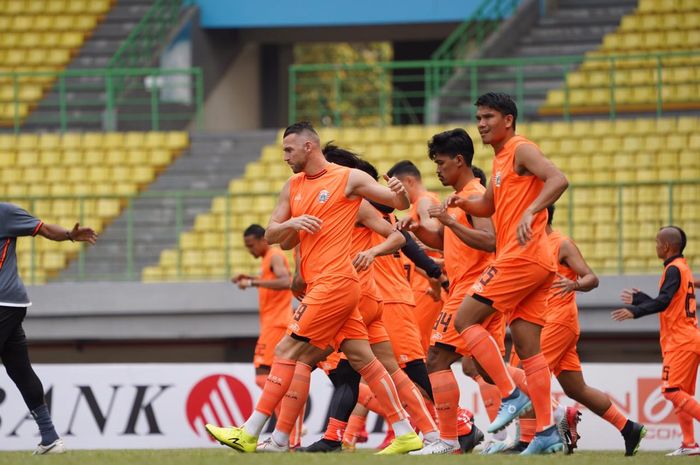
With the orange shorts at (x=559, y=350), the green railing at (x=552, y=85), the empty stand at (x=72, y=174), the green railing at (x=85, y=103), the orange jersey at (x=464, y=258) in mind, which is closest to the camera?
the orange jersey at (x=464, y=258)

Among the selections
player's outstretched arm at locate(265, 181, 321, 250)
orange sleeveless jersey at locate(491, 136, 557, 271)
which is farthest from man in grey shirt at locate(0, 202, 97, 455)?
orange sleeveless jersey at locate(491, 136, 557, 271)

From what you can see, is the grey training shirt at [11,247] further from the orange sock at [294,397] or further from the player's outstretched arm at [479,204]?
the player's outstretched arm at [479,204]

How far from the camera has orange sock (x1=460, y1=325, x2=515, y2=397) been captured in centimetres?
879

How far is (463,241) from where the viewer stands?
9273 mm

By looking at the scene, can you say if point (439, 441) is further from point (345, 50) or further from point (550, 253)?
point (345, 50)

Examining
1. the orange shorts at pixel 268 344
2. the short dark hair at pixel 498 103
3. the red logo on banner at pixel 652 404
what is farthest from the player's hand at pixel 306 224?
the red logo on banner at pixel 652 404

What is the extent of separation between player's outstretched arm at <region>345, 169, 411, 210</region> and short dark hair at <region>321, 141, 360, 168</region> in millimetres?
1140

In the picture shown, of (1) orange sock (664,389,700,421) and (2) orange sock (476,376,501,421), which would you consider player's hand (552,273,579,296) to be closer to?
(2) orange sock (476,376,501,421)

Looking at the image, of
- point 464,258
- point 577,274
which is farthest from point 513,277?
point 577,274

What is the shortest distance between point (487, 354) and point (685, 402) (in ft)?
10.3

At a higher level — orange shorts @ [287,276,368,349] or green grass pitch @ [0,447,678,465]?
orange shorts @ [287,276,368,349]

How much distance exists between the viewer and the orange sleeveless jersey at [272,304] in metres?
13.9

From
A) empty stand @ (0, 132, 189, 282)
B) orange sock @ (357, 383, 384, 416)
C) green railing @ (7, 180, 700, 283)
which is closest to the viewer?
orange sock @ (357, 383, 384, 416)

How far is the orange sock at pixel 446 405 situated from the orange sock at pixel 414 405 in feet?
0.26
